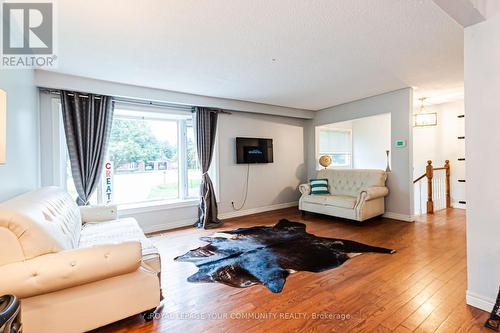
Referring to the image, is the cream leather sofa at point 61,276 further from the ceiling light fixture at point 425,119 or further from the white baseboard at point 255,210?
the ceiling light fixture at point 425,119

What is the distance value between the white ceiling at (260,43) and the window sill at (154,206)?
201 centimetres

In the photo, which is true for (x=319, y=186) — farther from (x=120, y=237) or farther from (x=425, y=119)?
(x=120, y=237)

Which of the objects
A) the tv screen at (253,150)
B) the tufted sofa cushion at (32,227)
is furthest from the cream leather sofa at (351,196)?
the tufted sofa cushion at (32,227)

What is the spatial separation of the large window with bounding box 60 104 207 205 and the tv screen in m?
0.94

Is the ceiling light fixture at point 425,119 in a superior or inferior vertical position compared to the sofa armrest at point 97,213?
superior

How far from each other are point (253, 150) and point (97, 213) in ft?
10.2

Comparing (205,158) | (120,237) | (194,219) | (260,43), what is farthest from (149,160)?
(260,43)

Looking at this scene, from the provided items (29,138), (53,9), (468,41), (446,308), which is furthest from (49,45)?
(446,308)

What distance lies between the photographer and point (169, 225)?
4344 mm

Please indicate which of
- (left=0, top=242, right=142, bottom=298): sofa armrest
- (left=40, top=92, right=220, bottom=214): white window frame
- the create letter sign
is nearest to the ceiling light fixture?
(left=40, top=92, right=220, bottom=214): white window frame

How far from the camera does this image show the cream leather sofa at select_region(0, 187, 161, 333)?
1.37 meters

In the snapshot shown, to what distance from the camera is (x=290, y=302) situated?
2.01 m

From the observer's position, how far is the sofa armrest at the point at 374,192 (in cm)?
419

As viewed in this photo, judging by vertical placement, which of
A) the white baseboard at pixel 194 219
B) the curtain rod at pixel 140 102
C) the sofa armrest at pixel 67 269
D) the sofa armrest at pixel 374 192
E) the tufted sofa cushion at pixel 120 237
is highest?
the curtain rod at pixel 140 102
